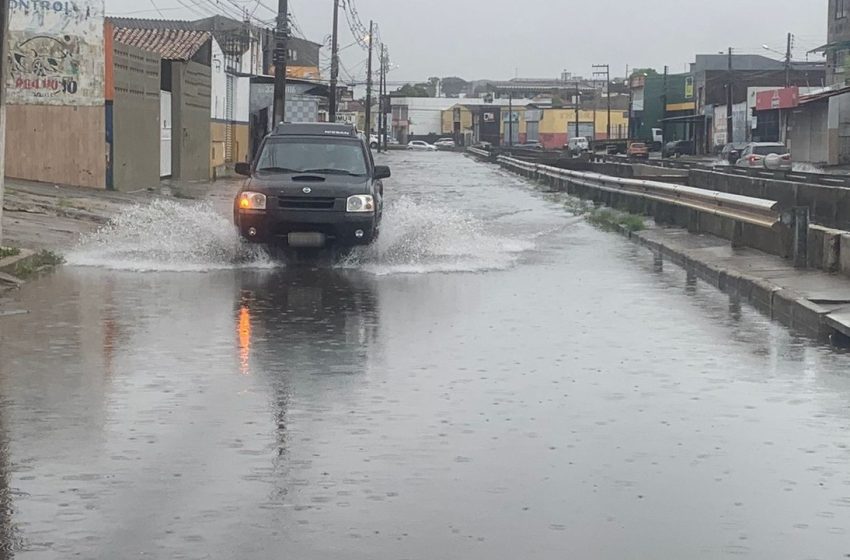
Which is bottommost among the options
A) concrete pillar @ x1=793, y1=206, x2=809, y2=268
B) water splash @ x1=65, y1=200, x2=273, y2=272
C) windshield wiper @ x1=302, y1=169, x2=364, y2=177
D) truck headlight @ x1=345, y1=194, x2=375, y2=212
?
water splash @ x1=65, y1=200, x2=273, y2=272

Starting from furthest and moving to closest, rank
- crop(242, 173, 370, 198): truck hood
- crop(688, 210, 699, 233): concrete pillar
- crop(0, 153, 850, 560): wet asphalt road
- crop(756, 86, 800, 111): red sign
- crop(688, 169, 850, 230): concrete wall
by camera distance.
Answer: crop(756, 86, 800, 111): red sign
crop(688, 169, 850, 230): concrete wall
crop(688, 210, 699, 233): concrete pillar
crop(242, 173, 370, 198): truck hood
crop(0, 153, 850, 560): wet asphalt road

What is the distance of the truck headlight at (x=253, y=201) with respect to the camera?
59.1ft

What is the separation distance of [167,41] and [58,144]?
17.3 meters

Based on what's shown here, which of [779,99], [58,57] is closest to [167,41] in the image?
[58,57]

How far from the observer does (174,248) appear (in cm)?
1955

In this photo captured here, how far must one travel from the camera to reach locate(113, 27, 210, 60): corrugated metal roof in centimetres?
4994

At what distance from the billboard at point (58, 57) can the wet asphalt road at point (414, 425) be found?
21.4 meters

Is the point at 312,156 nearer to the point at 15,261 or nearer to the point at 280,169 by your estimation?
the point at 280,169

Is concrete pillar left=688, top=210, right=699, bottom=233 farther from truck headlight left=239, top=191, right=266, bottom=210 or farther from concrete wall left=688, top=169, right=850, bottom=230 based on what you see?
truck headlight left=239, top=191, right=266, bottom=210

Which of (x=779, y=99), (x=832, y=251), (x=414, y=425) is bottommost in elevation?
(x=414, y=425)

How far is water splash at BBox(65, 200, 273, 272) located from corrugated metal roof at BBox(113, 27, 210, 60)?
2762 centimetres

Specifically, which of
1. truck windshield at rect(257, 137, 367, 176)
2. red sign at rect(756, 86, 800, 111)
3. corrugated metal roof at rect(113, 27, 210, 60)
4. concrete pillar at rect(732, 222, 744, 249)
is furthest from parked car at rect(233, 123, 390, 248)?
A: red sign at rect(756, 86, 800, 111)

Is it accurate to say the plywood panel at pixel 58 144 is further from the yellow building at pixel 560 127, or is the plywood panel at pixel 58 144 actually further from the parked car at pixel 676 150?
the yellow building at pixel 560 127

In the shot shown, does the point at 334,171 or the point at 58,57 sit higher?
the point at 58,57
